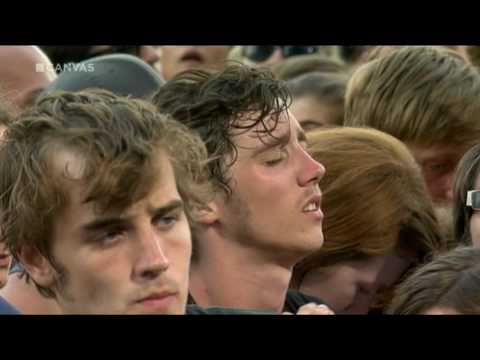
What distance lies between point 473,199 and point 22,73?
6.42 feet

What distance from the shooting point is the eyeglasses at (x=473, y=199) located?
4.16m

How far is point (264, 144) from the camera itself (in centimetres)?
376

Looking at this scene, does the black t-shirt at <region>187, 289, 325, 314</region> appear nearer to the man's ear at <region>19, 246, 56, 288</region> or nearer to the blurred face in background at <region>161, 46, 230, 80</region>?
the man's ear at <region>19, 246, 56, 288</region>

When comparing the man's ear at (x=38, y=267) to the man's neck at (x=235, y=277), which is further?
the man's neck at (x=235, y=277)

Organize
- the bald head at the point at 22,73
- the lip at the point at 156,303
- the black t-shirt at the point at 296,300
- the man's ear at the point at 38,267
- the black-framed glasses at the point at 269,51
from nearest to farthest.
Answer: the lip at the point at 156,303 → the man's ear at the point at 38,267 → the black t-shirt at the point at 296,300 → the bald head at the point at 22,73 → the black-framed glasses at the point at 269,51

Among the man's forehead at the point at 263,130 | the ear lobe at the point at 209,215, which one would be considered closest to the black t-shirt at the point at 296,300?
the ear lobe at the point at 209,215

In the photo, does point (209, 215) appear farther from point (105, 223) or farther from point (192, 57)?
point (192, 57)

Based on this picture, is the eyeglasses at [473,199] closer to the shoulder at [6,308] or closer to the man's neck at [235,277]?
the man's neck at [235,277]

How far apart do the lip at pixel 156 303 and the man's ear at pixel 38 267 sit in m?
0.25

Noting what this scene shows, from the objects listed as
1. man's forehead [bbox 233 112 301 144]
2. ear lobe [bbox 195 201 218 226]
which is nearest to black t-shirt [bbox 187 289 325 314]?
ear lobe [bbox 195 201 218 226]

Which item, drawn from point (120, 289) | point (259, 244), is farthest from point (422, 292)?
point (120, 289)

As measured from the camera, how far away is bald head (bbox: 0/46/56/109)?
5.05 meters

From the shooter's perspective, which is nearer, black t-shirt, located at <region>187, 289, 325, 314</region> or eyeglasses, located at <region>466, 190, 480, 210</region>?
black t-shirt, located at <region>187, 289, 325, 314</region>
